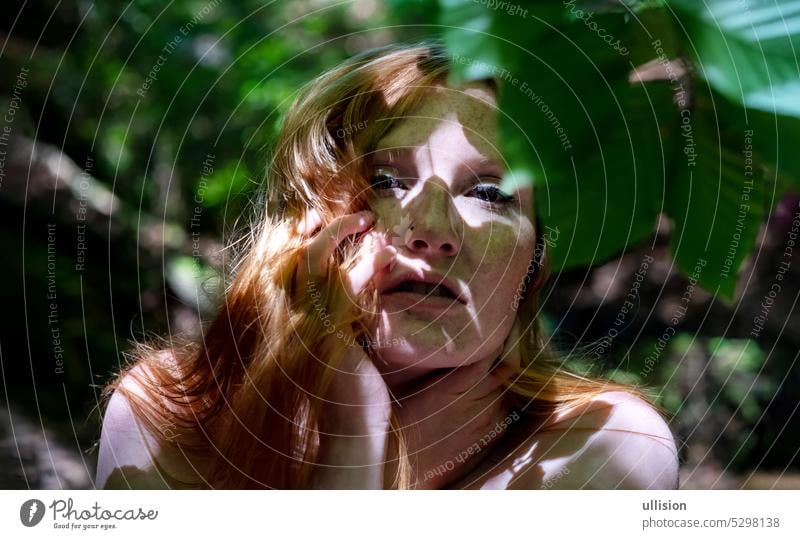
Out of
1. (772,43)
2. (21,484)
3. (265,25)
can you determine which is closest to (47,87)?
(265,25)

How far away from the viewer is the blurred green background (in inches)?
26.3

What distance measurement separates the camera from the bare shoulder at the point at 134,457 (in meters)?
0.64

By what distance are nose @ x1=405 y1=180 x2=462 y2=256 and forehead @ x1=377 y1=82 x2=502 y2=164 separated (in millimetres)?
31

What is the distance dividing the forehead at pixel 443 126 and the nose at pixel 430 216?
31 millimetres

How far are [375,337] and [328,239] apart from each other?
8cm

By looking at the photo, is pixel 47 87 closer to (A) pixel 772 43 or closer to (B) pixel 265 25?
(B) pixel 265 25

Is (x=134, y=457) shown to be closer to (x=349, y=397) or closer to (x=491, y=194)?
(x=349, y=397)

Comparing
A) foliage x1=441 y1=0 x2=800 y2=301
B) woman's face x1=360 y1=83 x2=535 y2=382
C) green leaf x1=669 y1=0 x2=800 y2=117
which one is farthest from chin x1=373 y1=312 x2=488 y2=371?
green leaf x1=669 y1=0 x2=800 y2=117

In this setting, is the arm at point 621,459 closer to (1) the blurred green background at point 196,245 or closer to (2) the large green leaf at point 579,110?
(1) the blurred green background at point 196,245

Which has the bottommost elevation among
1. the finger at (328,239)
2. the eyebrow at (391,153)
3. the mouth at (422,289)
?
the mouth at (422,289)

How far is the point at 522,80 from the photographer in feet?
1.59

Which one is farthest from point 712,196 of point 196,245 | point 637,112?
point 196,245

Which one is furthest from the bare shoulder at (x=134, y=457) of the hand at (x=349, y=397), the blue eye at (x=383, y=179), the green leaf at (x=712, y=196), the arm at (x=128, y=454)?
the green leaf at (x=712, y=196)
